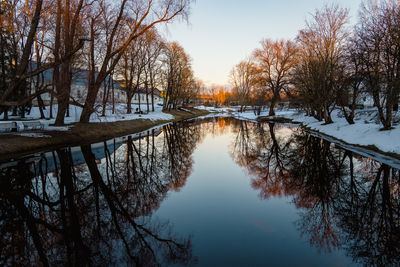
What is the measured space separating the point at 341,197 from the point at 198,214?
4347 millimetres

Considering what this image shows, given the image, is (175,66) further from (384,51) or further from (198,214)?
(198,214)

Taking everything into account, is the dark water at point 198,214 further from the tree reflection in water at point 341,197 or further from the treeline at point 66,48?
the treeline at point 66,48

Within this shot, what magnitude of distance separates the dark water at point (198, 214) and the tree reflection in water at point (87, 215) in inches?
0.9

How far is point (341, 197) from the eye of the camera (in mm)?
6156

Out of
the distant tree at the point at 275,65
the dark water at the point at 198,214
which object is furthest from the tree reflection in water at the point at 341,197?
the distant tree at the point at 275,65

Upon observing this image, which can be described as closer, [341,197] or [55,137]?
[341,197]

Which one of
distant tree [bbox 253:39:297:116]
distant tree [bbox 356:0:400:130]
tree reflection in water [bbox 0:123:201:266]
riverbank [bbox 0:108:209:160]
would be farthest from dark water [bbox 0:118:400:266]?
distant tree [bbox 253:39:297:116]

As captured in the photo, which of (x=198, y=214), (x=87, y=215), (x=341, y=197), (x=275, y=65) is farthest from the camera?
(x=275, y=65)

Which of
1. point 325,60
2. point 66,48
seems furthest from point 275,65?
point 66,48

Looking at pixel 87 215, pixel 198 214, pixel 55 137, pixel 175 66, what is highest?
pixel 175 66

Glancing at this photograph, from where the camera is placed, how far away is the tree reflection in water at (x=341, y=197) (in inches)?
160

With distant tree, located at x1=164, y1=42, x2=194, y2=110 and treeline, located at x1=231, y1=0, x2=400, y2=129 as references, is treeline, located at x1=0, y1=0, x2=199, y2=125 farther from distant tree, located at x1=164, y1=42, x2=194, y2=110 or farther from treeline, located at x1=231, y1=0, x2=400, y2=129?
treeline, located at x1=231, y1=0, x2=400, y2=129

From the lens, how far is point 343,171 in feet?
28.4

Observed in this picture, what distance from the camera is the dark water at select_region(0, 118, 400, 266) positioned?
3727 mm
